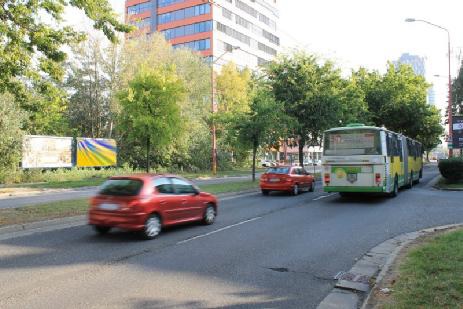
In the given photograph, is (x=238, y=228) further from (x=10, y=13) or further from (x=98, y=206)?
(x=10, y=13)

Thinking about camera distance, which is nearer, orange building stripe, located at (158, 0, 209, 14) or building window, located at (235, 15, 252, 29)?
orange building stripe, located at (158, 0, 209, 14)

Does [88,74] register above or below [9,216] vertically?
above

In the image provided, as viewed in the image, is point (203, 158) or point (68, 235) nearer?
point (68, 235)

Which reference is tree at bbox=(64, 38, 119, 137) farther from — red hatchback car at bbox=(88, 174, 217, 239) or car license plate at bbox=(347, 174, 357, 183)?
A: red hatchback car at bbox=(88, 174, 217, 239)

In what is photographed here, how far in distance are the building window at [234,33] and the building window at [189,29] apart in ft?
7.60

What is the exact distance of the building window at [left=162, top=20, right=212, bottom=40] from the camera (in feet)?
264

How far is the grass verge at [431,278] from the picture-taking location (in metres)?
5.07

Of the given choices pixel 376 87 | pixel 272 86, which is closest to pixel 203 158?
pixel 272 86

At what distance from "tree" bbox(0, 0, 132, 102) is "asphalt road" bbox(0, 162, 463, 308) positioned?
4.91 m

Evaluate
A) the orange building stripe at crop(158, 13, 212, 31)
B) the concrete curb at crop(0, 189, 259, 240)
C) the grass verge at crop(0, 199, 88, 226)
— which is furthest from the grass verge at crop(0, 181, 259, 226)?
the orange building stripe at crop(158, 13, 212, 31)

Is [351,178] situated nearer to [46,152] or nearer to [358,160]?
[358,160]

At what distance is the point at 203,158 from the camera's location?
45.3 m

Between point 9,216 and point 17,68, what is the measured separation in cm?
401

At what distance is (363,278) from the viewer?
21.5 ft
